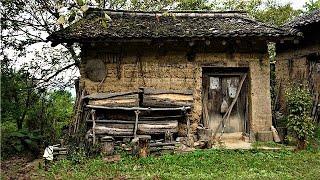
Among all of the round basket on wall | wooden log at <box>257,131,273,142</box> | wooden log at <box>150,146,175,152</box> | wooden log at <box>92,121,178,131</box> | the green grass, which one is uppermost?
the round basket on wall

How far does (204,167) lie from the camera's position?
8555 millimetres

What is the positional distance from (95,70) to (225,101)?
401 centimetres

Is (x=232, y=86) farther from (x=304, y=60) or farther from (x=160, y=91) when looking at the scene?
(x=304, y=60)

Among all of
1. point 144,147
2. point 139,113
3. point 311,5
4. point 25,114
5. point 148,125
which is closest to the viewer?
point 144,147

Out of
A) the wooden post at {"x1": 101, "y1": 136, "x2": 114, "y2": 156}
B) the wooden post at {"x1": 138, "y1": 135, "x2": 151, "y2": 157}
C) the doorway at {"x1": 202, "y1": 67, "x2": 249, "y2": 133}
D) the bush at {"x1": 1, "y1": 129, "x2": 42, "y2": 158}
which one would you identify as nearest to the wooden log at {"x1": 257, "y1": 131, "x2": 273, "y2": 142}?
the doorway at {"x1": 202, "y1": 67, "x2": 249, "y2": 133}

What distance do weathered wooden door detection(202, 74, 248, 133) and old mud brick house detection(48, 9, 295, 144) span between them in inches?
1.2

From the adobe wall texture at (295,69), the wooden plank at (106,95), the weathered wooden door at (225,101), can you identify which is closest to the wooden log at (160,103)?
the wooden plank at (106,95)

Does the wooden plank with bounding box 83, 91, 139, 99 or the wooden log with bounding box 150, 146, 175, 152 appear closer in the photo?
the wooden log with bounding box 150, 146, 175, 152

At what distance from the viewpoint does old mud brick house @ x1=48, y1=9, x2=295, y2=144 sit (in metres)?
10.6

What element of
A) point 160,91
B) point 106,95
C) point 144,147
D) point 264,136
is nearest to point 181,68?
point 160,91

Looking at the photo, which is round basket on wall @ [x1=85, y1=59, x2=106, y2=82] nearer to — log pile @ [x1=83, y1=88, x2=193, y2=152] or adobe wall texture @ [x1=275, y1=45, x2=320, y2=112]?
log pile @ [x1=83, y1=88, x2=193, y2=152]

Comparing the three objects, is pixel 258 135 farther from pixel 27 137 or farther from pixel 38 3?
pixel 38 3

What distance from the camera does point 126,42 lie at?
10.7m

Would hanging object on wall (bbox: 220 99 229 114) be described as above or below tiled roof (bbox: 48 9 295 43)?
below
